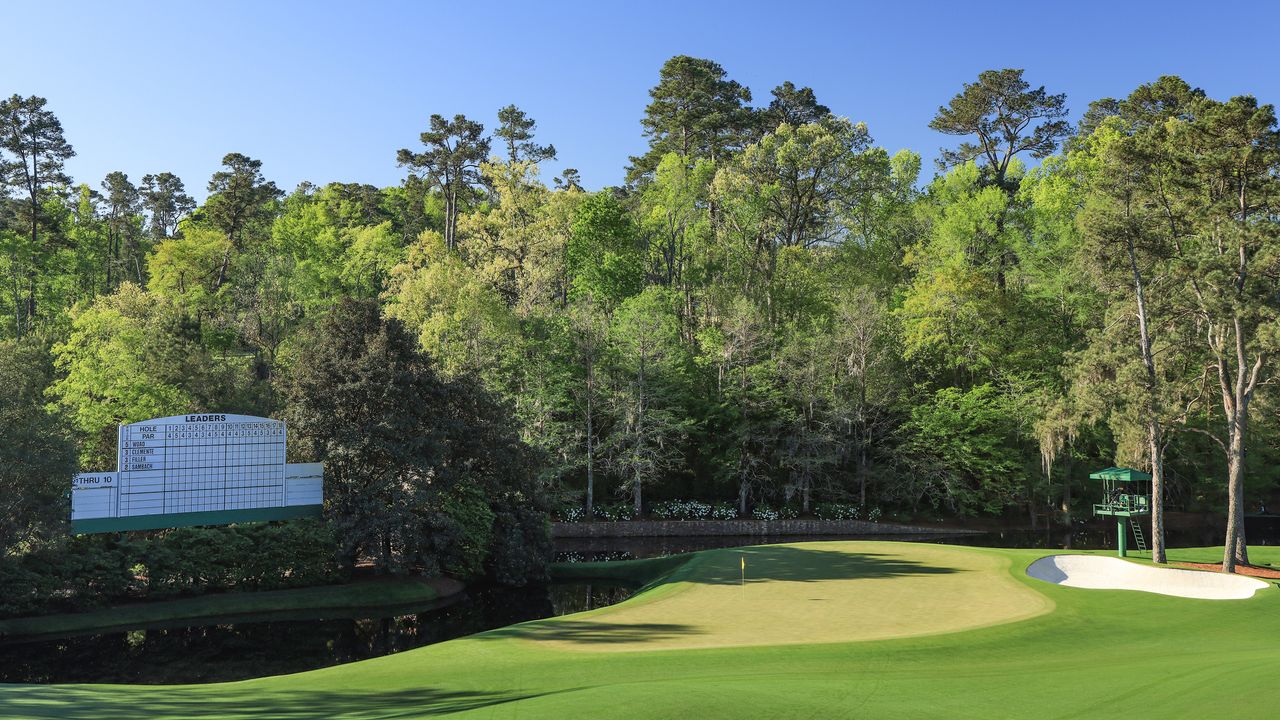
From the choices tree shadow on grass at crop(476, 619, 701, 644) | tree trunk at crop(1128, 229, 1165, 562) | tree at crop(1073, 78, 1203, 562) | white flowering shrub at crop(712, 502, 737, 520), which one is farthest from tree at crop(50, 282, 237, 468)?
tree trunk at crop(1128, 229, 1165, 562)

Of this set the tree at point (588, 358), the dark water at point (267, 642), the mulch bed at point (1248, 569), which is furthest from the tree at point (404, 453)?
the mulch bed at point (1248, 569)

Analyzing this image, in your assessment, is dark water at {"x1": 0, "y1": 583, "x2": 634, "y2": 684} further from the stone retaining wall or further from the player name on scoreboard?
the stone retaining wall

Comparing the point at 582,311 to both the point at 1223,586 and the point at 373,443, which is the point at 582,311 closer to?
the point at 373,443

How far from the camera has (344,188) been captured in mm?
83000

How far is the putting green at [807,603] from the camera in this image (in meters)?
18.5

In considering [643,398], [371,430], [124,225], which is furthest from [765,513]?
[124,225]

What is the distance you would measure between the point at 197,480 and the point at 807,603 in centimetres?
1793

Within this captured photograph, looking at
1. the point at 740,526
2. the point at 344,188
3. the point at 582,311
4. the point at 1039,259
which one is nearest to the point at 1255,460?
the point at 1039,259

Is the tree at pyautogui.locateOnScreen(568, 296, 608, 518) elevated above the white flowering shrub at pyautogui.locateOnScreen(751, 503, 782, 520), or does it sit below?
above

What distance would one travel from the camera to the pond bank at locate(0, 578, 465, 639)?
22.1 metres

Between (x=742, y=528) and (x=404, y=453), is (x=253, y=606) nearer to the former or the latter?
(x=404, y=453)

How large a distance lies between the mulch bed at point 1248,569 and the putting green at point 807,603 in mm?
5930

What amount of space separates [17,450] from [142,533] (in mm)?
6245

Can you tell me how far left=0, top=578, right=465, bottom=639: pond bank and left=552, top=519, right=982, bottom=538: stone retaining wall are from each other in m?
14.4
